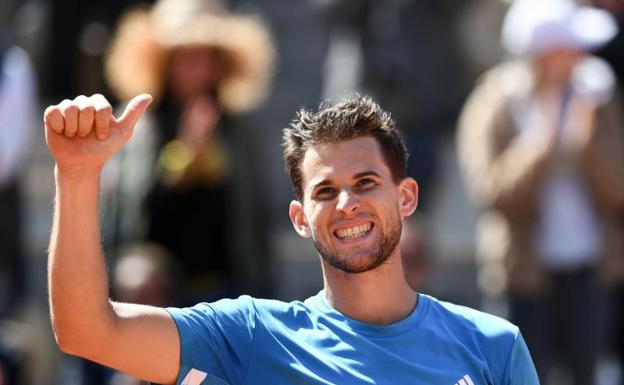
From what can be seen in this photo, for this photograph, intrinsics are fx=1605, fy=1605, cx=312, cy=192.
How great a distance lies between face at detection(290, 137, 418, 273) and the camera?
4133mm

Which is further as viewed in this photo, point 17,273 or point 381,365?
point 17,273

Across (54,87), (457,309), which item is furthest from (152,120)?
(457,309)

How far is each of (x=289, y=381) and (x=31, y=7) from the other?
6.65 m

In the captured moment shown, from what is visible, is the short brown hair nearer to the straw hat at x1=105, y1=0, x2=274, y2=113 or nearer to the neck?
the neck

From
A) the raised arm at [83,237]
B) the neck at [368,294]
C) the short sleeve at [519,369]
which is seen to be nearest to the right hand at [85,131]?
the raised arm at [83,237]

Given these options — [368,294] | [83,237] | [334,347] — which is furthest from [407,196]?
[83,237]

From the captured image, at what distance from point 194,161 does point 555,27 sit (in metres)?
1.79

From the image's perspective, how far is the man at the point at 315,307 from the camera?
3760 mm

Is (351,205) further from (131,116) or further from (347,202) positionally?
(131,116)

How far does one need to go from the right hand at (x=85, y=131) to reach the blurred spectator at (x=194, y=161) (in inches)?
144

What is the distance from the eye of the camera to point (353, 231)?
13.5 ft

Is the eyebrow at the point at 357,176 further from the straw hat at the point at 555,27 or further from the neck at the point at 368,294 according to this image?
the straw hat at the point at 555,27

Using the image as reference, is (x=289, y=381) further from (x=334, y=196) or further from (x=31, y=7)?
(x=31, y=7)

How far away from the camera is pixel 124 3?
9.73m
